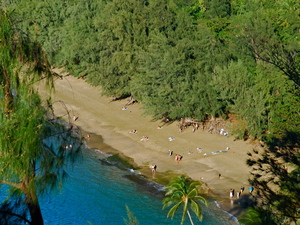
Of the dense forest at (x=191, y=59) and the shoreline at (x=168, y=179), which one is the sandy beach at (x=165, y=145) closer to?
the shoreline at (x=168, y=179)

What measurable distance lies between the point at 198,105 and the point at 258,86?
5.47 meters

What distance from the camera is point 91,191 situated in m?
33.4

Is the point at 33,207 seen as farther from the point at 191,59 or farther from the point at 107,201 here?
the point at 191,59

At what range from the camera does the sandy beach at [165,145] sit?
32781mm

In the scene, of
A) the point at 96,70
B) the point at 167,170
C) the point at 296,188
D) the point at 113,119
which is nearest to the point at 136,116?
the point at 113,119

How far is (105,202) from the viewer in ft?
104

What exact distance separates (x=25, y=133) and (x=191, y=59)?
108ft

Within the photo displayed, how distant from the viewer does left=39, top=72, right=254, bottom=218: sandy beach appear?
108 feet

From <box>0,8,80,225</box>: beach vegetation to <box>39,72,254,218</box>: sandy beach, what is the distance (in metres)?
19.5

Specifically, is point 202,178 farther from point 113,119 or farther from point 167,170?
point 113,119

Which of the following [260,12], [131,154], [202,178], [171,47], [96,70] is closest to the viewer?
[202,178]

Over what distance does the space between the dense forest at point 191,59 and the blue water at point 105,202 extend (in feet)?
21.6

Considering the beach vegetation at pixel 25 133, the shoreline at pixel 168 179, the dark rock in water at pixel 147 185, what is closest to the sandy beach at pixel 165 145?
the shoreline at pixel 168 179

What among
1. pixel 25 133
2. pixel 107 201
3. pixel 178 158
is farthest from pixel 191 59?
pixel 25 133
